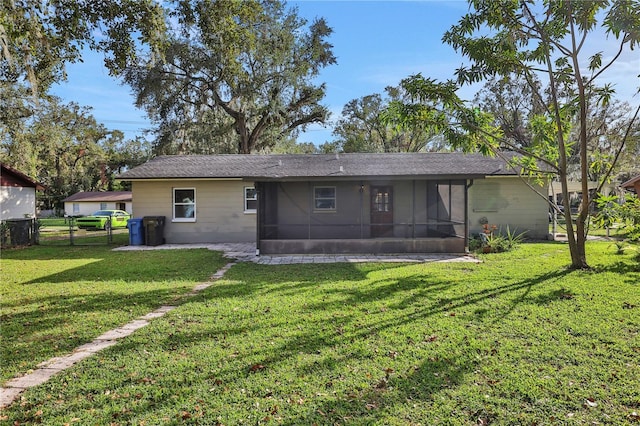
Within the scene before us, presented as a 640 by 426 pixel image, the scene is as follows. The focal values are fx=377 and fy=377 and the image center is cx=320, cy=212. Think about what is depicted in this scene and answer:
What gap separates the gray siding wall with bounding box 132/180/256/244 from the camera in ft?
44.5

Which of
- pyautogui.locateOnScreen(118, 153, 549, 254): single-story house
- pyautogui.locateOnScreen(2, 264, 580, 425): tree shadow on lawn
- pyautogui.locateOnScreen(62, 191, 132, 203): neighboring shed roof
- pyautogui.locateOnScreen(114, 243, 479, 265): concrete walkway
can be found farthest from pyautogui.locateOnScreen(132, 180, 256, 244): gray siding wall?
pyautogui.locateOnScreen(62, 191, 132, 203): neighboring shed roof

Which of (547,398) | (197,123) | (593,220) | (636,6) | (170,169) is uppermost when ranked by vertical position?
(197,123)

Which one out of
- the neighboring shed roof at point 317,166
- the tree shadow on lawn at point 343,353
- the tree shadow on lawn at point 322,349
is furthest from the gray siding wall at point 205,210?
the tree shadow on lawn at point 343,353

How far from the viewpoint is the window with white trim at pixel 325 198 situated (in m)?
13.5

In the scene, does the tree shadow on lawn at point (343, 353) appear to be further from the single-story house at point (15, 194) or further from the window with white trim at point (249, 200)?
the single-story house at point (15, 194)

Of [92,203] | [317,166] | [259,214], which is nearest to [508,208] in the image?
[317,166]

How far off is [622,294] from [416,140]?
93.8 ft

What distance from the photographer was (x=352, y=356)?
152 inches

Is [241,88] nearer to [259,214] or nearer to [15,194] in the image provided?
[15,194]

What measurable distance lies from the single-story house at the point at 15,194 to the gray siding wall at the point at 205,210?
8395 millimetres

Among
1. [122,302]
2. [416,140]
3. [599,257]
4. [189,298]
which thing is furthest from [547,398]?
[416,140]

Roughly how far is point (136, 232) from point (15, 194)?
384 inches

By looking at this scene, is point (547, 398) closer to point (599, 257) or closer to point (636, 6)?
point (636, 6)

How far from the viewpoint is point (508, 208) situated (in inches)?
553
